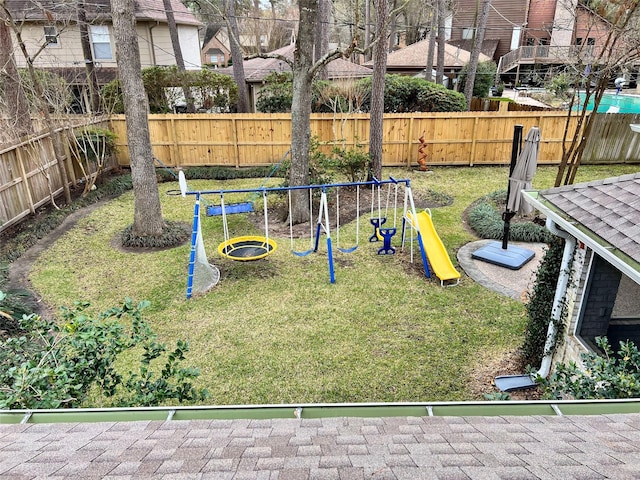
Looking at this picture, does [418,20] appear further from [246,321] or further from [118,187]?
[246,321]

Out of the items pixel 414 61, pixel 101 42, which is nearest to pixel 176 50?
pixel 101 42

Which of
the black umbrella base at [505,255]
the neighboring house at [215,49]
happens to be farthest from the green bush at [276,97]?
the neighboring house at [215,49]

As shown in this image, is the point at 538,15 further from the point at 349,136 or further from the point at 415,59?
the point at 349,136

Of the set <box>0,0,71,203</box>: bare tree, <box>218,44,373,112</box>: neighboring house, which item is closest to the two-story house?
<box>218,44,373,112</box>: neighboring house

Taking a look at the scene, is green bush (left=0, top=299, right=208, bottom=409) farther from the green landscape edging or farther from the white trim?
the white trim

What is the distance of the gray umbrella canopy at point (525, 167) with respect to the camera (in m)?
7.91

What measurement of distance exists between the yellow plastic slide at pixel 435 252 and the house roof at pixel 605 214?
285cm

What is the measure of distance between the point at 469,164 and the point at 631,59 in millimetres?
6059

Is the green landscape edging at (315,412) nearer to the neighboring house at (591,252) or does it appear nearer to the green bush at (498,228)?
the neighboring house at (591,252)

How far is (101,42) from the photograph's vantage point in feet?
66.9

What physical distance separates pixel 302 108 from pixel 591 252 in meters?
6.73

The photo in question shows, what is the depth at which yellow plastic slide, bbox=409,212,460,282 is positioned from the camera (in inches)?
298

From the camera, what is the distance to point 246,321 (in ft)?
21.5

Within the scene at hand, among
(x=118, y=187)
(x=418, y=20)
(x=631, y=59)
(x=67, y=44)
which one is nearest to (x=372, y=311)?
(x=631, y=59)
